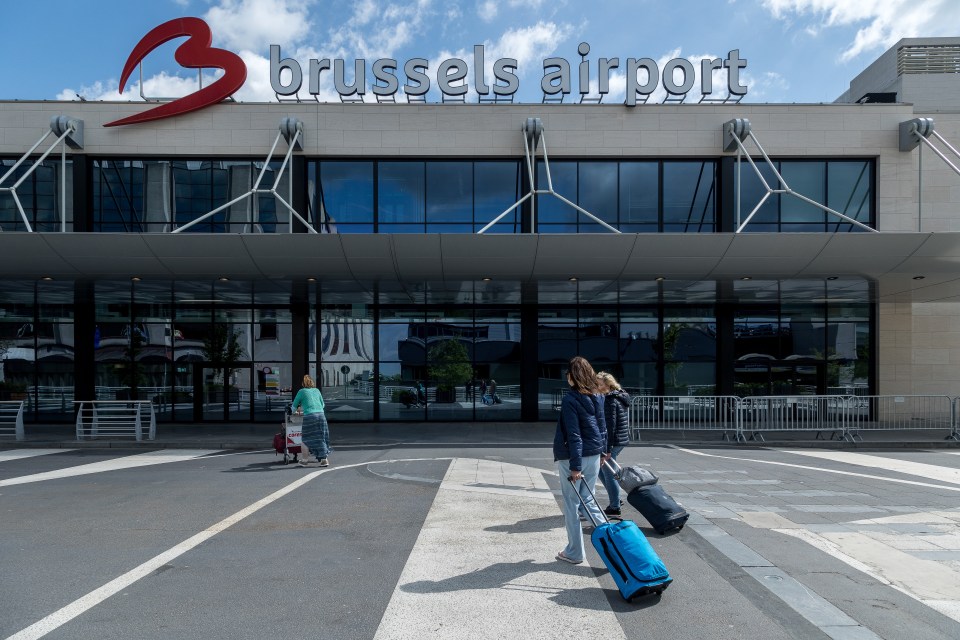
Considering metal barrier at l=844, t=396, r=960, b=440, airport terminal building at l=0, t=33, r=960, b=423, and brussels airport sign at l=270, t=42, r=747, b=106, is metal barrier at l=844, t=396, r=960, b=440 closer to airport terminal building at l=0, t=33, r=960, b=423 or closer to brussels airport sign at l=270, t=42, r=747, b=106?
airport terminal building at l=0, t=33, r=960, b=423

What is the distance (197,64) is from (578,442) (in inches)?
747

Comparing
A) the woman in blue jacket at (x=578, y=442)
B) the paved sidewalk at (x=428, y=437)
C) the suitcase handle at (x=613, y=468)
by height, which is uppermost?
the woman in blue jacket at (x=578, y=442)

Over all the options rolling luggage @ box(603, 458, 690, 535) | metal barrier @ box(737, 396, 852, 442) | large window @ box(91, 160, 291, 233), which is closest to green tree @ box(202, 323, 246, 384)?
large window @ box(91, 160, 291, 233)

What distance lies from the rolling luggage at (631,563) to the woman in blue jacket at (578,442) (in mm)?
571

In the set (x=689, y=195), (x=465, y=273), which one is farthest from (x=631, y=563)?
(x=689, y=195)

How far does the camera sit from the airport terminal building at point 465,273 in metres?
17.8

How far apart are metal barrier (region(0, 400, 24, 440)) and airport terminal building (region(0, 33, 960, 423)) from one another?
7.15 ft

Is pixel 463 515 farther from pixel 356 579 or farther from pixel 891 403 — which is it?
pixel 891 403

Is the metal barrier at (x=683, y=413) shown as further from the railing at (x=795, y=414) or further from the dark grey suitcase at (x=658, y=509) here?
the dark grey suitcase at (x=658, y=509)

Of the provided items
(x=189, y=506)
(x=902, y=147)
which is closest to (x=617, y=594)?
(x=189, y=506)

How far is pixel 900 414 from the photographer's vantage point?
17906 millimetres

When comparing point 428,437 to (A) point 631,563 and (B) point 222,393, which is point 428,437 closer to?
(B) point 222,393

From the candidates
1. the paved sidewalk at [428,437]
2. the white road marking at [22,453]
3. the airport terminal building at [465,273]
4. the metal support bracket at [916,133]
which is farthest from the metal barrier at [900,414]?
the white road marking at [22,453]

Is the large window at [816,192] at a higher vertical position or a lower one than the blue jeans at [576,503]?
higher
